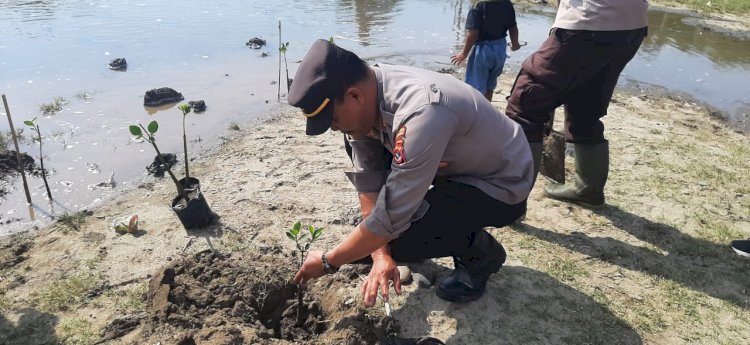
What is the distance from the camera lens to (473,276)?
9.71 ft

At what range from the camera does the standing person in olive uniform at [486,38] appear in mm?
5188

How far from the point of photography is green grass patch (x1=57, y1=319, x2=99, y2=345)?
271 cm

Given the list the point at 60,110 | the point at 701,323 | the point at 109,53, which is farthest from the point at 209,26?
the point at 701,323

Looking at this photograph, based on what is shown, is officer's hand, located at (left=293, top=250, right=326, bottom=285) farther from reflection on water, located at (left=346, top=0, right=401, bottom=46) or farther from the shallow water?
reflection on water, located at (left=346, top=0, right=401, bottom=46)

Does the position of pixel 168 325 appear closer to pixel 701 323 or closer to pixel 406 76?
pixel 406 76

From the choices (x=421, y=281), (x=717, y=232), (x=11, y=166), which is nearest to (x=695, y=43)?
(x=717, y=232)

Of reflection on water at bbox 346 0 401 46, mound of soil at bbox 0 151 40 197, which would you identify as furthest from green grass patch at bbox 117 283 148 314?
reflection on water at bbox 346 0 401 46

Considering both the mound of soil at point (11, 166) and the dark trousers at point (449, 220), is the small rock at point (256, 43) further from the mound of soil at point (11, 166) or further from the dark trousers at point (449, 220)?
the dark trousers at point (449, 220)

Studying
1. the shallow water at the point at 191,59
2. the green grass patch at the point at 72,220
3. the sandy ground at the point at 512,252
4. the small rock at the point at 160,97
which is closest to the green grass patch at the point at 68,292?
the sandy ground at the point at 512,252

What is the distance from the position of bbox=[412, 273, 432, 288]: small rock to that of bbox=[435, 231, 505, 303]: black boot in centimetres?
11

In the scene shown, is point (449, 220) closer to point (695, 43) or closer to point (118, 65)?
point (118, 65)

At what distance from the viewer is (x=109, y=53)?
8562 mm

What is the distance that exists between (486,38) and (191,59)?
5176mm

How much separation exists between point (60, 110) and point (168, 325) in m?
4.72
